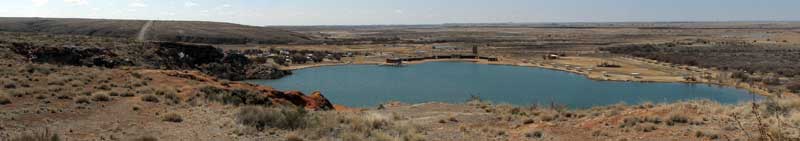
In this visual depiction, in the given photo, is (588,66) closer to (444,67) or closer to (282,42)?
(444,67)

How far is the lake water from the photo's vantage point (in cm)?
3572

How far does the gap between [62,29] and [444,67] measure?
69.5 meters

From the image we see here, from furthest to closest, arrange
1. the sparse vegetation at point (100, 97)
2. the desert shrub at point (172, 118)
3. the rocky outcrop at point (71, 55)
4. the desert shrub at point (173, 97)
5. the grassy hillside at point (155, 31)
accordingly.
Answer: the grassy hillside at point (155, 31) → the rocky outcrop at point (71, 55) → the desert shrub at point (173, 97) → the sparse vegetation at point (100, 97) → the desert shrub at point (172, 118)

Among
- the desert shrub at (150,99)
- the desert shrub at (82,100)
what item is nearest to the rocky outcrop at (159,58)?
the desert shrub at (150,99)

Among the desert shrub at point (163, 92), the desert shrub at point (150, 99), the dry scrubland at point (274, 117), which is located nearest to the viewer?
the dry scrubland at point (274, 117)

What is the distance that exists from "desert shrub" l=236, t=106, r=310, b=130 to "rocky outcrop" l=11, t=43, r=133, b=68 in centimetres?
1955

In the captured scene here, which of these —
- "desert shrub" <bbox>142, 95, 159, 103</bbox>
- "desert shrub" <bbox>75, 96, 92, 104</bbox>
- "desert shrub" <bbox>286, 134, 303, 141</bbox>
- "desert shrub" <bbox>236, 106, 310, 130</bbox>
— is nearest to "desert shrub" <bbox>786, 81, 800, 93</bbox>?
"desert shrub" <bbox>236, 106, 310, 130</bbox>

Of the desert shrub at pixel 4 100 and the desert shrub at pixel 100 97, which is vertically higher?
the desert shrub at pixel 4 100

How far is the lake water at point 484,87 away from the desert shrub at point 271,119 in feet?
62.2

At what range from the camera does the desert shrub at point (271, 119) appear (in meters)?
11.1

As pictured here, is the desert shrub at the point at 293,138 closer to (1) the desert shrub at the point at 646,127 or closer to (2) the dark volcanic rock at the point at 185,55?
(1) the desert shrub at the point at 646,127

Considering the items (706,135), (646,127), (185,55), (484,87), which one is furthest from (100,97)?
(484,87)

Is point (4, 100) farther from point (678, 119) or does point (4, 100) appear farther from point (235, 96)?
point (678, 119)

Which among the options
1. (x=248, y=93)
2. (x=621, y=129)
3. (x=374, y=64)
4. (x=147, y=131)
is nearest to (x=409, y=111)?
(x=248, y=93)
